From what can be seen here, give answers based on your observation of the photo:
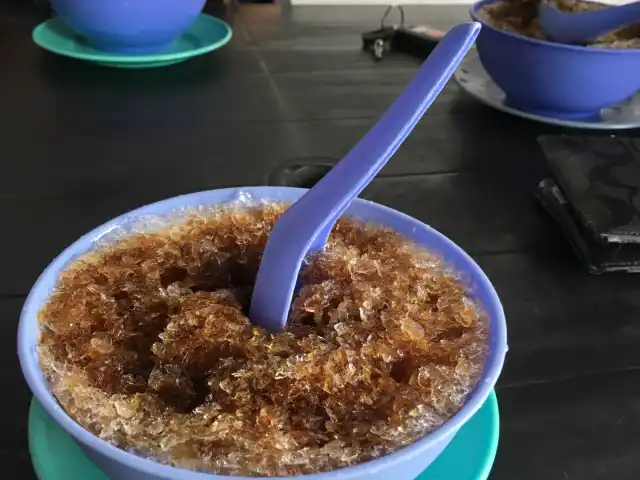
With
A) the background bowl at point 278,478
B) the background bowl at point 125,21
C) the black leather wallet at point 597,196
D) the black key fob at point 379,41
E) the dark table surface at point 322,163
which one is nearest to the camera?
the background bowl at point 278,478

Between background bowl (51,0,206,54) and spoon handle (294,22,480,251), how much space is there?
26.8 inches

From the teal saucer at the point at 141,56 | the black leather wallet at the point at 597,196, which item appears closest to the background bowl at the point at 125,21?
the teal saucer at the point at 141,56

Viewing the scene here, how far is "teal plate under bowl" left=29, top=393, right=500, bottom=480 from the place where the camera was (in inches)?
15.2

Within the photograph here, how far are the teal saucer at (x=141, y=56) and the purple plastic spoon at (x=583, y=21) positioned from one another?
17.8 inches

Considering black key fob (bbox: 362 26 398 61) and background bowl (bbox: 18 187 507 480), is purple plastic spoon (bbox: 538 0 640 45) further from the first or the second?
background bowl (bbox: 18 187 507 480)

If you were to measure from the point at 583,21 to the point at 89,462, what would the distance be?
0.74 metres

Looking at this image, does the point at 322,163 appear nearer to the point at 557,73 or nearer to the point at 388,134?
the point at 557,73

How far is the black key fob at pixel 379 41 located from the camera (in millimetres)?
1105

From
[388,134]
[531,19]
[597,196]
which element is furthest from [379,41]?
[388,134]

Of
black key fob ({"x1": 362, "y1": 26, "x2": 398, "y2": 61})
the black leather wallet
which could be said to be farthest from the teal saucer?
the black leather wallet

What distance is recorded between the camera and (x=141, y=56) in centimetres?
Result: 98

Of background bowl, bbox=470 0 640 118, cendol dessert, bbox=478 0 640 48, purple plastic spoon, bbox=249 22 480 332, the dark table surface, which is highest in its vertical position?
purple plastic spoon, bbox=249 22 480 332

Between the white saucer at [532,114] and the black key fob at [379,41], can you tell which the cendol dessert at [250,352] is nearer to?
the white saucer at [532,114]

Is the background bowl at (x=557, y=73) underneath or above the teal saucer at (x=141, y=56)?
above
